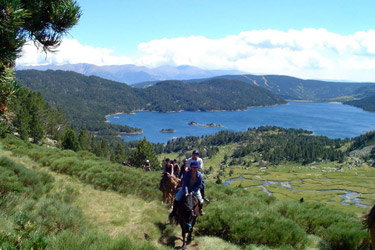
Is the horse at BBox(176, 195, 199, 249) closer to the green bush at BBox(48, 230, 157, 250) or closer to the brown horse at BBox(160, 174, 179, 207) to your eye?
the green bush at BBox(48, 230, 157, 250)

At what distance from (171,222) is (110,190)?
15.4ft

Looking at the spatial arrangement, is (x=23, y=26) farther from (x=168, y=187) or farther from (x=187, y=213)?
(x=168, y=187)

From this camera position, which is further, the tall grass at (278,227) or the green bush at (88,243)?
the tall grass at (278,227)

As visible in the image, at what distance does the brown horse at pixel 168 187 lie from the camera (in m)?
13.1

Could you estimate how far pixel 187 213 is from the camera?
832 centimetres

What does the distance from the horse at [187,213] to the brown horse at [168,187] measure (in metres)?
4.26

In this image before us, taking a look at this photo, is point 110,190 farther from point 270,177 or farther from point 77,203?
point 270,177

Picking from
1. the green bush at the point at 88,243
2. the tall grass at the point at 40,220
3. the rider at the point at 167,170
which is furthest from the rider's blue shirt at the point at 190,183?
the rider at the point at 167,170

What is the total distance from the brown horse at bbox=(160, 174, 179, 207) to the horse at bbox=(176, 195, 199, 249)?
14.0ft

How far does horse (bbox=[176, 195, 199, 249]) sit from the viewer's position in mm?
8219

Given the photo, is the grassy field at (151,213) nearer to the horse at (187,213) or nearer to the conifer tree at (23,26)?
the horse at (187,213)

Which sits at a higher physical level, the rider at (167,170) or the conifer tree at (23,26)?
the conifer tree at (23,26)

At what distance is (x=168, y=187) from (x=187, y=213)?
498 centimetres

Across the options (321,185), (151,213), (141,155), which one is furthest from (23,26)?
(321,185)
